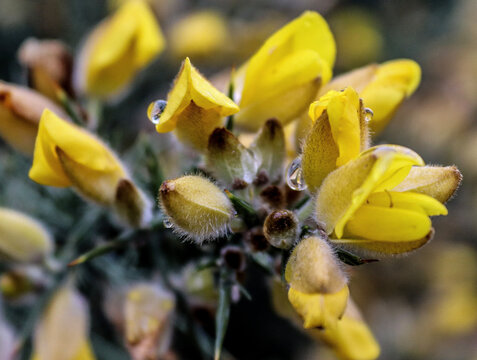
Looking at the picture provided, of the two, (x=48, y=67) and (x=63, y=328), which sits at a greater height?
(x=48, y=67)

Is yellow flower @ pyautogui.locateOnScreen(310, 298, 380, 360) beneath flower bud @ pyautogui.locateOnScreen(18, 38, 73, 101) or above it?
beneath

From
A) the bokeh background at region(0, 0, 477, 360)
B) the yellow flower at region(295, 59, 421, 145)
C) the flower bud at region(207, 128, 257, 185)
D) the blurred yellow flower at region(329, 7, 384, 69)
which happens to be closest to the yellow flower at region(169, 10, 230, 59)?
the bokeh background at region(0, 0, 477, 360)

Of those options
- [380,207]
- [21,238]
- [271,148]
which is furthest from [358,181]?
[21,238]

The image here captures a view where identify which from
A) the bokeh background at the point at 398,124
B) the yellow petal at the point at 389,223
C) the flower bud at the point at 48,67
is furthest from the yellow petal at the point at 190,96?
the bokeh background at the point at 398,124

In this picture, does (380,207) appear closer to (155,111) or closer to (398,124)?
(155,111)

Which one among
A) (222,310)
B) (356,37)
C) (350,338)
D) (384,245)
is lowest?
(356,37)

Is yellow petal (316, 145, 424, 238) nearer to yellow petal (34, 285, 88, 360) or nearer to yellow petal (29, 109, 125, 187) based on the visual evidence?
yellow petal (29, 109, 125, 187)
